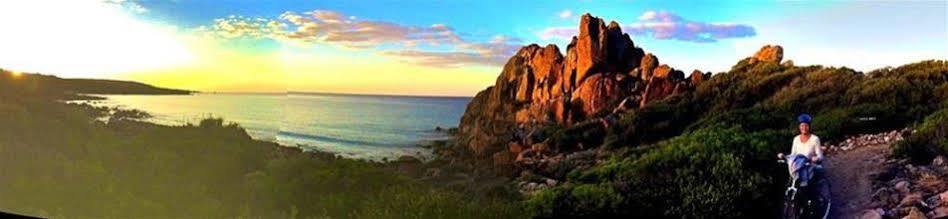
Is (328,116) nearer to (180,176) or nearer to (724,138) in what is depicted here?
(180,176)

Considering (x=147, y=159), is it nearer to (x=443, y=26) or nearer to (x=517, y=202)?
(x=443, y=26)

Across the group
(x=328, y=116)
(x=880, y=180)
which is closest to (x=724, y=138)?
(x=880, y=180)

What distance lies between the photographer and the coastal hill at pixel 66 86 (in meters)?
6.48

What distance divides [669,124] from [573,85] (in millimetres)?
523

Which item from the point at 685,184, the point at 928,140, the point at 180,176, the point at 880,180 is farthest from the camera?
the point at 180,176

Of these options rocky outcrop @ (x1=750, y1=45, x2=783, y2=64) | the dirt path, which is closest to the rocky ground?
the dirt path

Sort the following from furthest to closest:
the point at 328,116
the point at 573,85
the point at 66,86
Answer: the point at 66,86, the point at 328,116, the point at 573,85

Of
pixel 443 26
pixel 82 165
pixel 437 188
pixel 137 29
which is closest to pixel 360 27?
pixel 443 26

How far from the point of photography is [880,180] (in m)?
4.70

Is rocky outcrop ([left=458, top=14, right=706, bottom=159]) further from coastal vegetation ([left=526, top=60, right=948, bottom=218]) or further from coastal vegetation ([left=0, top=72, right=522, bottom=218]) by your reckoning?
coastal vegetation ([left=0, top=72, right=522, bottom=218])

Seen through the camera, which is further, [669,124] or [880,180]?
[669,124]

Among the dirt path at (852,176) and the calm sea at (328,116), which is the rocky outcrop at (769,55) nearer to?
the dirt path at (852,176)

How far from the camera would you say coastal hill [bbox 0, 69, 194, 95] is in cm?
648

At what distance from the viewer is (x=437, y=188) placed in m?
5.29
